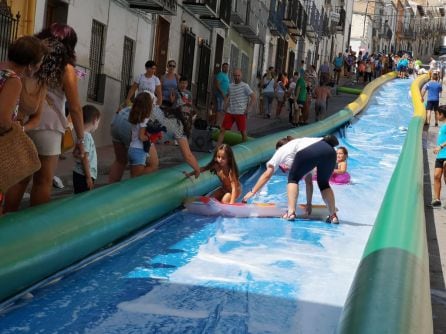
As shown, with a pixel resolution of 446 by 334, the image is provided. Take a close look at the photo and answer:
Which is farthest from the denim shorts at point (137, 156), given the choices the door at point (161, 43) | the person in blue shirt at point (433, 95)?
the person in blue shirt at point (433, 95)

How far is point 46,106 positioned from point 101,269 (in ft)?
3.98

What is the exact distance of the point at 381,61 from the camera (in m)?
45.6

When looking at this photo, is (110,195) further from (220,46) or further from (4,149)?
(220,46)

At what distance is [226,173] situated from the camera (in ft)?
28.3

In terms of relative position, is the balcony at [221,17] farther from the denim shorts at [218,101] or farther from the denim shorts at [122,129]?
the denim shorts at [122,129]

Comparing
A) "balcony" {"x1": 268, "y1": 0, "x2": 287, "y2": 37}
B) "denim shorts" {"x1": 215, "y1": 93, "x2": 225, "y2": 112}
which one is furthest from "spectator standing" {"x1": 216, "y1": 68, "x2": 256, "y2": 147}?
"balcony" {"x1": 268, "y1": 0, "x2": 287, "y2": 37}

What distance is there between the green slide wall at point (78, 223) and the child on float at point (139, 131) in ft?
0.65

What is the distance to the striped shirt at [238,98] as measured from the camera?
45.5 ft

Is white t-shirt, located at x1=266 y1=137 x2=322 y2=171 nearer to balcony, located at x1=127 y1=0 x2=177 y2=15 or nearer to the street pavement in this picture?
the street pavement

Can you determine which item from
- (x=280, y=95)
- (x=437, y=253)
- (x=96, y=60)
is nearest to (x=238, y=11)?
(x=280, y=95)

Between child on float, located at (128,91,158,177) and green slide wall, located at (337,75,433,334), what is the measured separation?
231 cm

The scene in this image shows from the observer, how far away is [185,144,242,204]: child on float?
852cm

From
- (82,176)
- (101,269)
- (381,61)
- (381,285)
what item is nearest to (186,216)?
(82,176)

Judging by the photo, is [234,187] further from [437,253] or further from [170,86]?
[170,86]
